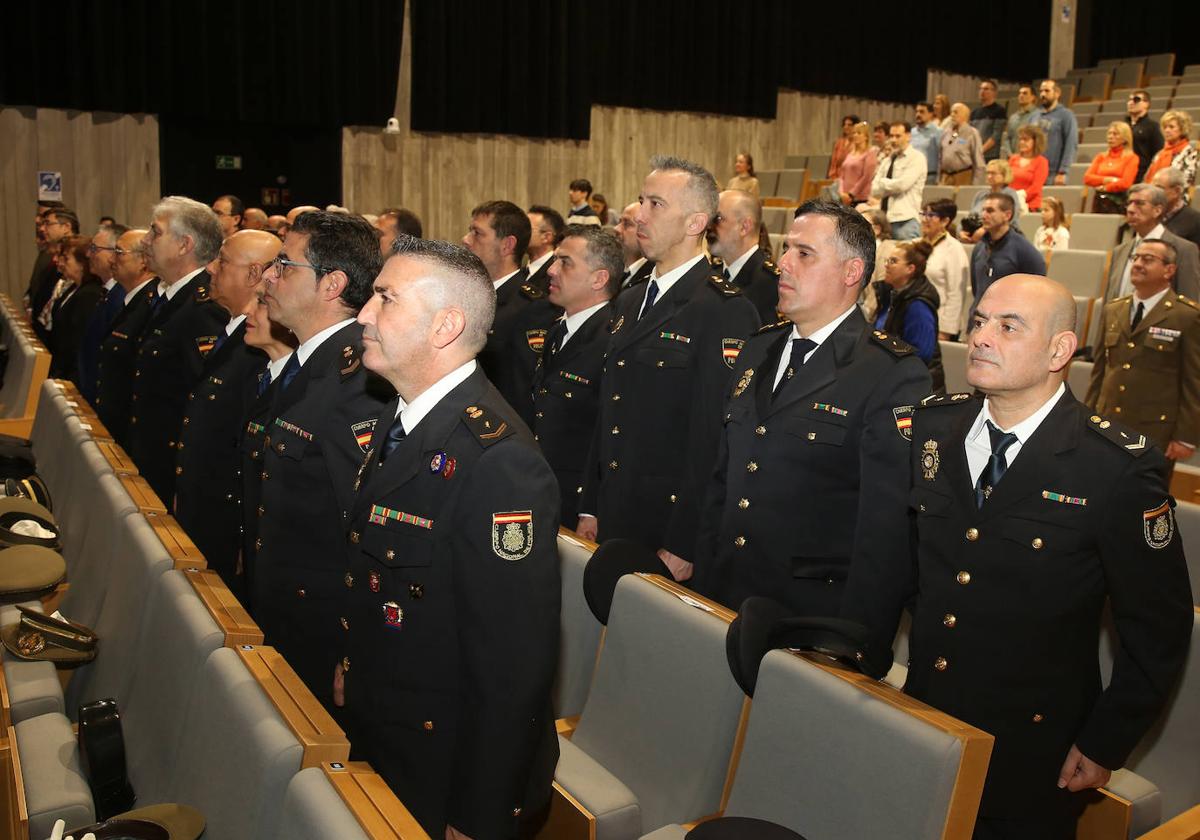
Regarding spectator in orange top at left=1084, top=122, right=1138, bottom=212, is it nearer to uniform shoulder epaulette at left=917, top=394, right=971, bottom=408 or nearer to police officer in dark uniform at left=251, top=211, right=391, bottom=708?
uniform shoulder epaulette at left=917, top=394, right=971, bottom=408

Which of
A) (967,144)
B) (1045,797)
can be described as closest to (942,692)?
(1045,797)

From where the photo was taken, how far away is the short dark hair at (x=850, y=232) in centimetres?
249

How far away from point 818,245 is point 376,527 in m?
1.25

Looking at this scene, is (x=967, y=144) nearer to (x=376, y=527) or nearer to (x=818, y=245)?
(x=818, y=245)

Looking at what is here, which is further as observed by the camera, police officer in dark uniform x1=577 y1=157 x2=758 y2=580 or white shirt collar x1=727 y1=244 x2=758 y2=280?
white shirt collar x1=727 y1=244 x2=758 y2=280

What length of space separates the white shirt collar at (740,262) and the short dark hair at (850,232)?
1.97m

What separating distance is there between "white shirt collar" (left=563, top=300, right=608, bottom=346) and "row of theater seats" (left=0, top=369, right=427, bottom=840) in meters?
1.40

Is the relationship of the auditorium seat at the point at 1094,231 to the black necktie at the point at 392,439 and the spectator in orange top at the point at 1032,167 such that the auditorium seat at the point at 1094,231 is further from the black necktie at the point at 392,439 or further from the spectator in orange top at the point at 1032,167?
the black necktie at the point at 392,439

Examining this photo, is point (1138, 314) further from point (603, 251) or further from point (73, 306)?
point (73, 306)

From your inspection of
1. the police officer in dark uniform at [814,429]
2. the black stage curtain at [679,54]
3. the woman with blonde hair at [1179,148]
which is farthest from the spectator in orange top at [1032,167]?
the police officer in dark uniform at [814,429]

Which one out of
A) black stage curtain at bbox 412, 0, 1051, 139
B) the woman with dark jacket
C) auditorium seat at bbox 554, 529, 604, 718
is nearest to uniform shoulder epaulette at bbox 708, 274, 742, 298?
auditorium seat at bbox 554, 529, 604, 718

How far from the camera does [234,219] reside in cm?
726

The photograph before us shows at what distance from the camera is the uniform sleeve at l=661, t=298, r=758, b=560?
2.97 m

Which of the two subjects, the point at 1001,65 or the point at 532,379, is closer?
the point at 532,379
